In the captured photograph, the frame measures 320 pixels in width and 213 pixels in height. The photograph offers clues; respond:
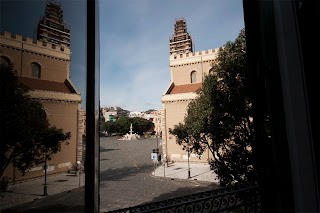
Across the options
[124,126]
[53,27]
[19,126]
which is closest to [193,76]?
[53,27]

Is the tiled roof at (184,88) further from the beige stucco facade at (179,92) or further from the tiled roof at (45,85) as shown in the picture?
the tiled roof at (45,85)

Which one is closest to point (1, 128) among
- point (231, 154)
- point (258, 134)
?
point (258, 134)

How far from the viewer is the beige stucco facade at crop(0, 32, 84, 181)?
0.58 metres

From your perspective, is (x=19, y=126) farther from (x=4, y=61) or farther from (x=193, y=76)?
(x=193, y=76)

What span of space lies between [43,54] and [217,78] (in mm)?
4294

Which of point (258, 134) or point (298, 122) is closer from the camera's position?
point (298, 122)

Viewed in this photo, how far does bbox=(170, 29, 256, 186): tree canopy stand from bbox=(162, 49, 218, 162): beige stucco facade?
8.02 metres

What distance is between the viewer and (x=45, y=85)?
2.18 ft

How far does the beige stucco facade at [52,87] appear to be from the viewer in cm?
58

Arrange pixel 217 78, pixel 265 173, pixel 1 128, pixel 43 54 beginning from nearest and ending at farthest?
pixel 1 128
pixel 43 54
pixel 265 173
pixel 217 78

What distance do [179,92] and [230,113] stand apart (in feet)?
31.2

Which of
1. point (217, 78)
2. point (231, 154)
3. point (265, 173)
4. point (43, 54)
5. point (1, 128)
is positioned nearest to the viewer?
point (1, 128)

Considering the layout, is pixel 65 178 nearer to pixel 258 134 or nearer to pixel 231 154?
pixel 258 134

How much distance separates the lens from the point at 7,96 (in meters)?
0.56
